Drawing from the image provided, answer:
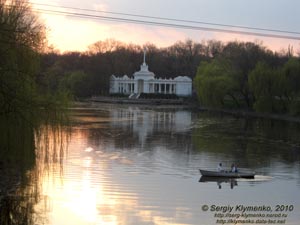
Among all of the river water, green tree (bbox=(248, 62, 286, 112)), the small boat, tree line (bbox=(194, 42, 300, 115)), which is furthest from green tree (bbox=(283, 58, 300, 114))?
the small boat

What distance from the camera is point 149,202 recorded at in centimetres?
1795

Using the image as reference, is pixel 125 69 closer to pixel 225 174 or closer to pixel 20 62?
pixel 225 174

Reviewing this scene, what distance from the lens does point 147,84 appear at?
11388 centimetres

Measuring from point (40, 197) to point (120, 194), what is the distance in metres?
2.90

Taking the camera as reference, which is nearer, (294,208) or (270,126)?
(294,208)

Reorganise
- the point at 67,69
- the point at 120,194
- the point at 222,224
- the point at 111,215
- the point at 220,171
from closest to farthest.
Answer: the point at 222,224 < the point at 111,215 < the point at 120,194 < the point at 220,171 < the point at 67,69

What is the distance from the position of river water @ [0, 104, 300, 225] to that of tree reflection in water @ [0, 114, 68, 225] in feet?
0.61

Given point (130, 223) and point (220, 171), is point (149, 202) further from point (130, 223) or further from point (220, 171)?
point (220, 171)

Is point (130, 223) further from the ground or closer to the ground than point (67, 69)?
closer to the ground

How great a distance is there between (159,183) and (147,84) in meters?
92.8

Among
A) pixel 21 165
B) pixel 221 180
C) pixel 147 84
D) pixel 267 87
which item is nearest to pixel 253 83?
pixel 267 87

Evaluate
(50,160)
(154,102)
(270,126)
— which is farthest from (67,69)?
(50,160)

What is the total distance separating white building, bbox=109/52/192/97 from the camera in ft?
366

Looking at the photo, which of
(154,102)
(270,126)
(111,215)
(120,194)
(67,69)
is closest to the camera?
(111,215)
